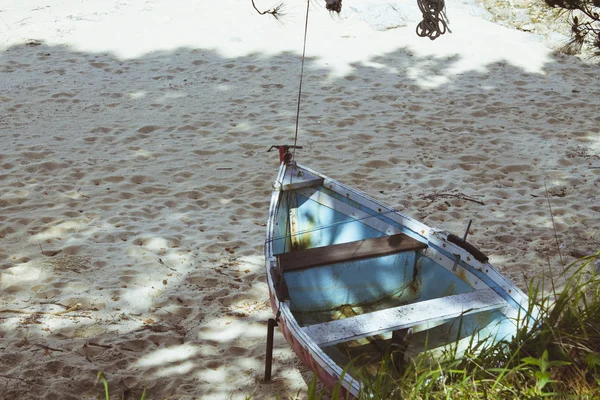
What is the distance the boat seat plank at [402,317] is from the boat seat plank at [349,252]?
22.5 inches

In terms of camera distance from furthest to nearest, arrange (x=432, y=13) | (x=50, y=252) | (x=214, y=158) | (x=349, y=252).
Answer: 1. (x=214, y=158)
2. (x=50, y=252)
3. (x=349, y=252)
4. (x=432, y=13)

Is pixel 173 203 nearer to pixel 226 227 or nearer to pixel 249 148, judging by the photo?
pixel 226 227

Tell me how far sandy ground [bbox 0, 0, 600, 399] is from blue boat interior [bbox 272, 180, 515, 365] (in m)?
0.39

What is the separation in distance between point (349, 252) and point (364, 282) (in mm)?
210

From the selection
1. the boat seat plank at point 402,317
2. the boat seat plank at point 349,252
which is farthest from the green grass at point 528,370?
the boat seat plank at point 349,252

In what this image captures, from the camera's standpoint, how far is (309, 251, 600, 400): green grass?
2494mm

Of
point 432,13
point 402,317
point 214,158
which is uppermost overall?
point 432,13

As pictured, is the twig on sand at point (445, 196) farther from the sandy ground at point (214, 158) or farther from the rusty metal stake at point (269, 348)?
the rusty metal stake at point (269, 348)

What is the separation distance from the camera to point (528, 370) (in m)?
2.66

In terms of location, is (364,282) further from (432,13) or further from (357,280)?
(432,13)

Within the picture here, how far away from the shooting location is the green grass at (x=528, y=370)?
2494 millimetres

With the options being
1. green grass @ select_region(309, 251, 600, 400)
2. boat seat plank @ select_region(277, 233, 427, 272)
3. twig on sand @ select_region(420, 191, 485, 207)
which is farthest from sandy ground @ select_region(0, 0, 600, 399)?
green grass @ select_region(309, 251, 600, 400)

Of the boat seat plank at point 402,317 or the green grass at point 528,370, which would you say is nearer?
the green grass at point 528,370

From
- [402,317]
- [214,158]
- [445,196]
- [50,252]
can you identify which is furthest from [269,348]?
[214,158]
